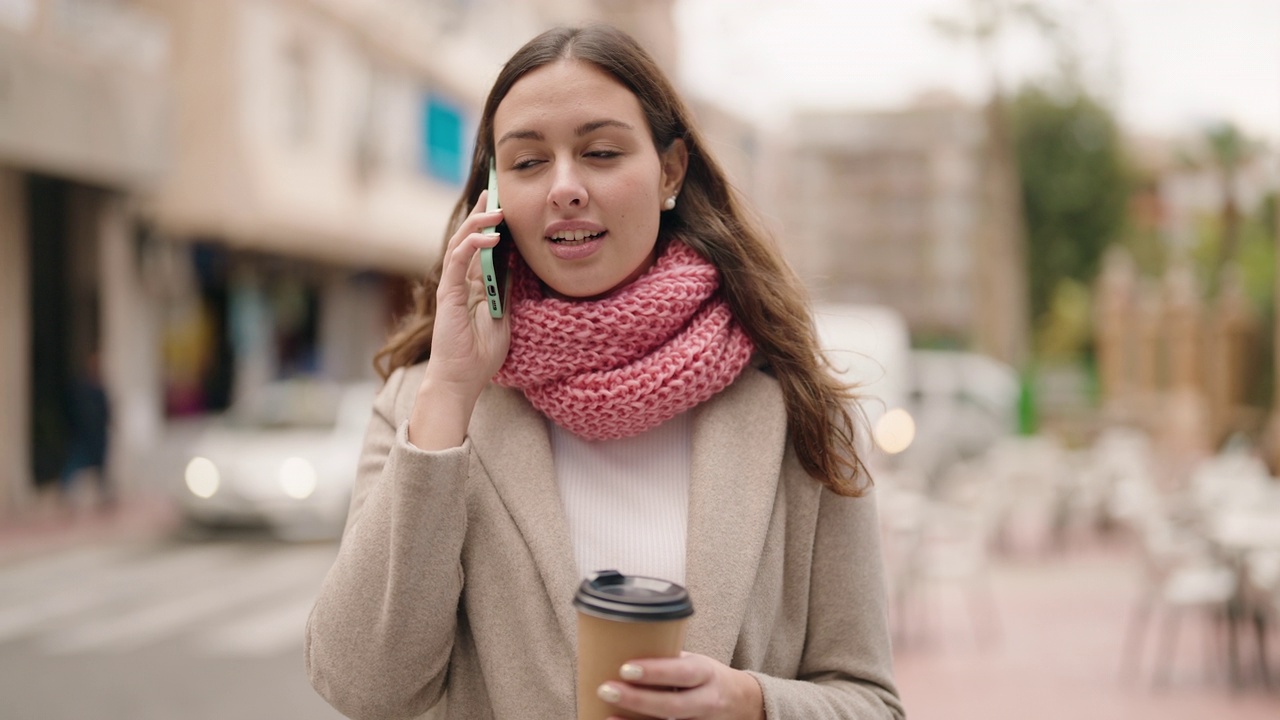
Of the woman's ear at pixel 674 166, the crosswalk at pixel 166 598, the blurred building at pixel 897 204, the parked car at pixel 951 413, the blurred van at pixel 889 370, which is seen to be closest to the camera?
the woman's ear at pixel 674 166

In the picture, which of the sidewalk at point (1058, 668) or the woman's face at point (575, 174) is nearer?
the woman's face at point (575, 174)

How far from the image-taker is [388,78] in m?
20.0

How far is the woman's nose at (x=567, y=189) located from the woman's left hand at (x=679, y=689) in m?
0.63

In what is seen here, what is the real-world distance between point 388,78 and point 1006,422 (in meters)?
12.0

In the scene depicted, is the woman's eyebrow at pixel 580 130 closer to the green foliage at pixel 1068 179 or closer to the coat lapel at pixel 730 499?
the coat lapel at pixel 730 499

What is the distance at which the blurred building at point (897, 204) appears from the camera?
2963 inches

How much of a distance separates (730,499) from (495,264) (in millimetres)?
474

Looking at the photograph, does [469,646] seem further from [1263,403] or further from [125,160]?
[1263,403]

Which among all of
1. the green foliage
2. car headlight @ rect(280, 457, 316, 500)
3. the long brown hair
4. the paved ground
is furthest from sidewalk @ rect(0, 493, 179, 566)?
the green foliage

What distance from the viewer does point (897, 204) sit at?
77625 millimetres

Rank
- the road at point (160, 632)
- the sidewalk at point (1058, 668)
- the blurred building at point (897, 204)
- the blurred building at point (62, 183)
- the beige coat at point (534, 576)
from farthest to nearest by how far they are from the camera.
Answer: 1. the blurred building at point (897, 204)
2. the blurred building at point (62, 183)
3. the sidewalk at point (1058, 668)
4. the road at point (160, 632)
5. the beige coat at point (534, 576)

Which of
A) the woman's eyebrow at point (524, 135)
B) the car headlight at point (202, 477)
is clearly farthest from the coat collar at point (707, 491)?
the car headlight at point (202, 477)

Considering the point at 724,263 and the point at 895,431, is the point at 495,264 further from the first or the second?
the point at 895,431

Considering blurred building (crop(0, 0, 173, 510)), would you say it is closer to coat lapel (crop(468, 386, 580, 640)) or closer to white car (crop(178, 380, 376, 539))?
white car (crop(178, 380, 376, 539))
